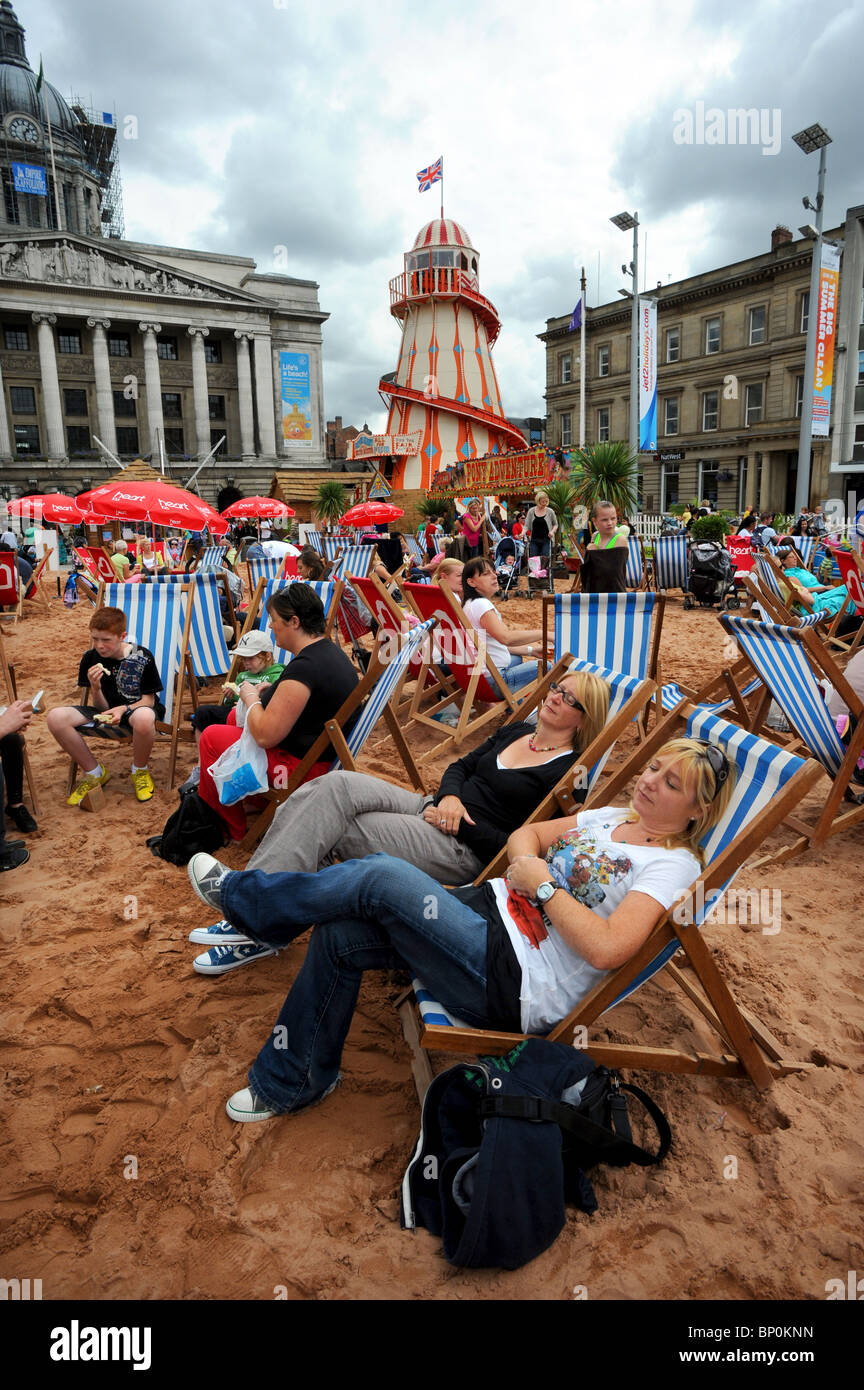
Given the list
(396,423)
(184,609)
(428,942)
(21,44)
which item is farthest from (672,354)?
(21,44)

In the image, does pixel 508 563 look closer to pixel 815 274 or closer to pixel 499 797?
pixel 499 797

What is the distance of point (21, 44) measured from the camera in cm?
5766

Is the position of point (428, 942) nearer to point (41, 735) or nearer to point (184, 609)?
point (184, 609)

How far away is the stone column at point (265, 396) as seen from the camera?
1834 inches

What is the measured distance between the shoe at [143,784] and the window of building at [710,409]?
114 feet

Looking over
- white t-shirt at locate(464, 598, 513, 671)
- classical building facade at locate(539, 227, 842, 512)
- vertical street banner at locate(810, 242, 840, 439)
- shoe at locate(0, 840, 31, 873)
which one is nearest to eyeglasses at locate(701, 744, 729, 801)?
white t-shirt at locate(464, 598, 513, 671)

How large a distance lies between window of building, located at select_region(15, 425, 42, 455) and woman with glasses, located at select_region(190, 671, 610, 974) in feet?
156

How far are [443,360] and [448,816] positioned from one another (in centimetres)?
3530

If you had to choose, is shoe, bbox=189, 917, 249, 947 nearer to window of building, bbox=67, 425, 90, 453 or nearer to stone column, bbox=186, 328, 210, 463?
stone column, bbox=186, 328, 210, 463

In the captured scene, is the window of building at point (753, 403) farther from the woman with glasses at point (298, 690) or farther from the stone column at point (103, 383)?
the woman with glasses at point (298, 690)

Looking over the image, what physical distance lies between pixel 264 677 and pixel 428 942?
2.42m

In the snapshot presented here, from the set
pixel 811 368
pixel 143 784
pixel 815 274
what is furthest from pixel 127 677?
pixel 815 274

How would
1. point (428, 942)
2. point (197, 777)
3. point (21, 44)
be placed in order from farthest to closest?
point (21, 44) → point (197, 777) → point (428, 942)
